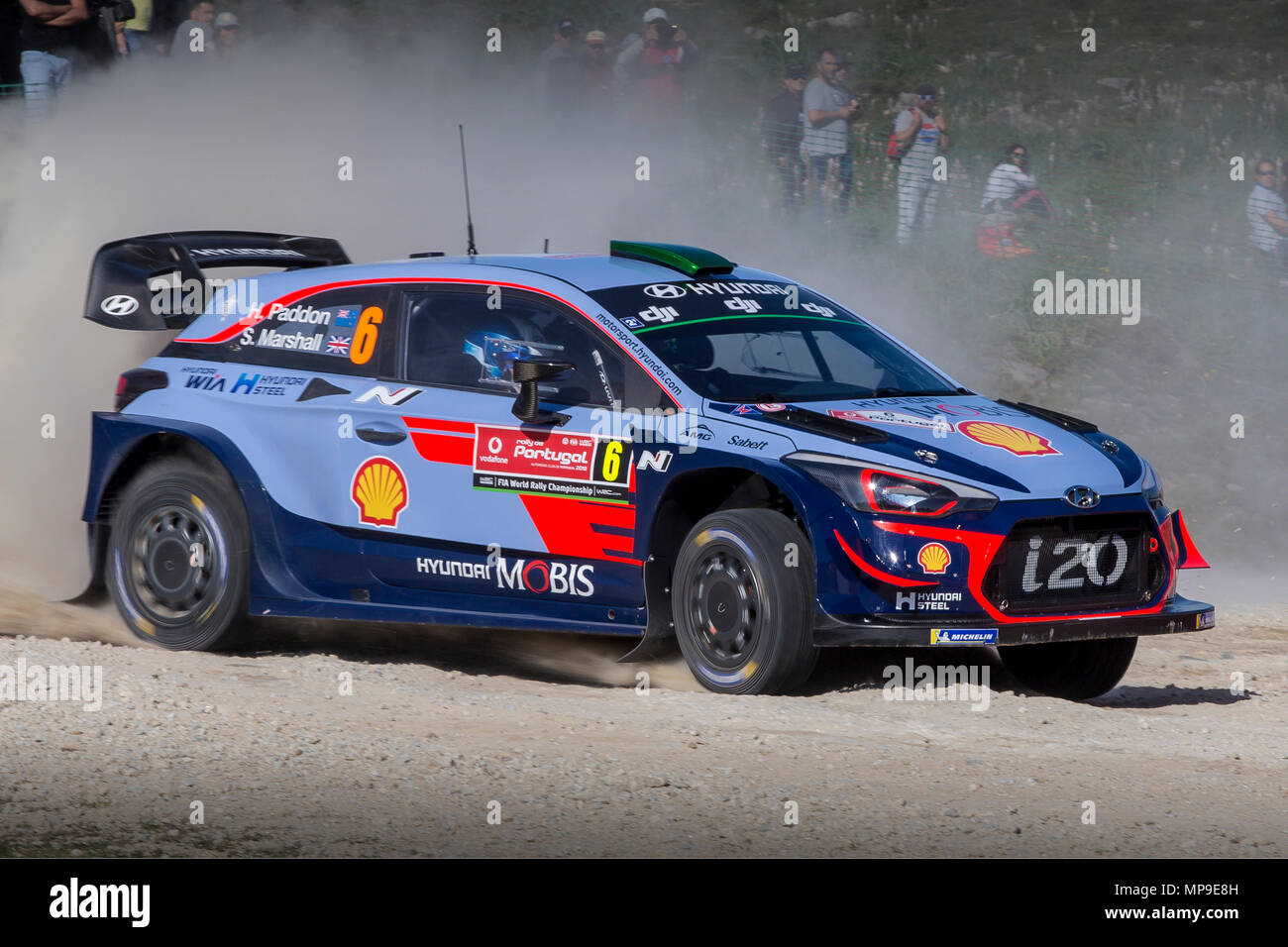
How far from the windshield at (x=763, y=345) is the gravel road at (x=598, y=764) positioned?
1.19 meters

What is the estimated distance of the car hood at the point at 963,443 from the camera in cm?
709

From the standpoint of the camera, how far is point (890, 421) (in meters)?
7.39

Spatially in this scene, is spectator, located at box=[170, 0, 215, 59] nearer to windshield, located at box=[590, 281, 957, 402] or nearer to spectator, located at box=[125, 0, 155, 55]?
spectator, located at box=[125, 0, 155, 55]

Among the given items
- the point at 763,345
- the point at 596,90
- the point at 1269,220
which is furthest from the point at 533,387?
the point at 1269,220

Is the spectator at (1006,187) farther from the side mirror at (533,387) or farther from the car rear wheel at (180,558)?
the side mirror at (533,387)

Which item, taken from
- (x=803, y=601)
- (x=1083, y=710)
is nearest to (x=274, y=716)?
(x=803, y=601)

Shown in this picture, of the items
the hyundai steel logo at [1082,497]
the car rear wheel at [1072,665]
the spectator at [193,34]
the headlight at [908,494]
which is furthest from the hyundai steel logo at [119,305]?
the spectator at [193,34]

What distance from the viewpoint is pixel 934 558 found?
7012mm

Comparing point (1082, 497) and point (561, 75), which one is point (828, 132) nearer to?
point (561, 75)

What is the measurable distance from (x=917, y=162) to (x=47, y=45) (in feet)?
28.6

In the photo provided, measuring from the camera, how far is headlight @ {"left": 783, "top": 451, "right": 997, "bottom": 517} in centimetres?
699

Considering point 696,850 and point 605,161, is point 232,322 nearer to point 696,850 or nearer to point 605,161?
point 696,850

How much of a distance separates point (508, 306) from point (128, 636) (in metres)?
2.44

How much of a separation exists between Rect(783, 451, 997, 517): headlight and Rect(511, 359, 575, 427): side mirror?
1.26 m
